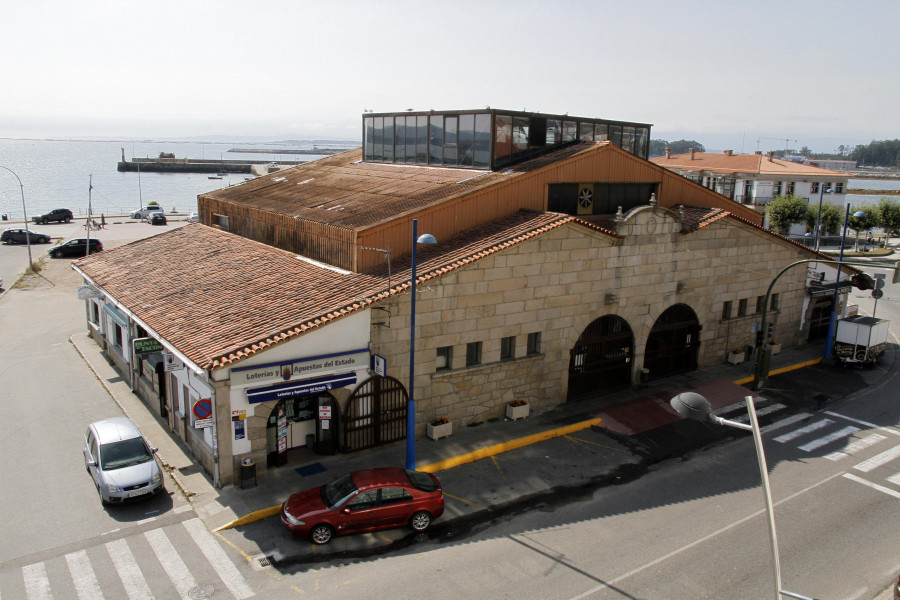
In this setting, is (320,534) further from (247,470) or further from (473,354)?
(473,354)

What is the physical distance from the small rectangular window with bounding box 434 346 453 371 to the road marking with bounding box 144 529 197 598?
10.3 m

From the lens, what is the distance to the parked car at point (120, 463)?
62.5 ft

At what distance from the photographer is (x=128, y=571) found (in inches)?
640

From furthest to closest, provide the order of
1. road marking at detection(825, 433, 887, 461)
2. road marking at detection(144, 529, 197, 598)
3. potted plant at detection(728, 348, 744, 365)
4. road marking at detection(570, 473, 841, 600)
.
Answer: potted plant at detection(728, 348, 744, 365)
road marking at detection(825, 433, 887, 461)
road marking at detection(570, 473, 841, 600)
road marking at detection(144, 529, 197, 598)

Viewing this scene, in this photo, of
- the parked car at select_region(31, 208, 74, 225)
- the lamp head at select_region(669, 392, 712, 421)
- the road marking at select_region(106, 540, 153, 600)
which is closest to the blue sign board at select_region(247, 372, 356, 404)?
the road marking at select_region(106, 540, 153, 600)

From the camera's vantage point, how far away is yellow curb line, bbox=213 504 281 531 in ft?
59.7

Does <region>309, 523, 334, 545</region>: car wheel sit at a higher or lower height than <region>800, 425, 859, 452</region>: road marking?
higher

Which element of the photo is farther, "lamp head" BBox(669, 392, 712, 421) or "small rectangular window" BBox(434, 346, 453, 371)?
"small rectangular window" BBox(434, 346, 453, 371)

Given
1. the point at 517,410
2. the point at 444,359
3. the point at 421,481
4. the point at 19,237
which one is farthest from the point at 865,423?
the point at 19,237

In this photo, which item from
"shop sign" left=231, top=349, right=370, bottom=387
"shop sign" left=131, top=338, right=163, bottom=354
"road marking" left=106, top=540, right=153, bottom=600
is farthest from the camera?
"shop sign" left=131, top=338, right=163, bottom=354

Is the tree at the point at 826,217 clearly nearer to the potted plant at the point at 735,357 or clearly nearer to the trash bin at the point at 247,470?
the potted plant at the point at 735,357

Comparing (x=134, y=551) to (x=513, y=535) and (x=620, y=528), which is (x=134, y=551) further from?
(x=620, y=528)

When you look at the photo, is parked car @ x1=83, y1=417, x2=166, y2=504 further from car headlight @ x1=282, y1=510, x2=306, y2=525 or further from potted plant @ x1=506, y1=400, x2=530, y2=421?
potted plant @ x1=506, y1=400, x2=530, y2=421

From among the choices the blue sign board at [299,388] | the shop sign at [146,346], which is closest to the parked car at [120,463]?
the shop sign at [146,346]
